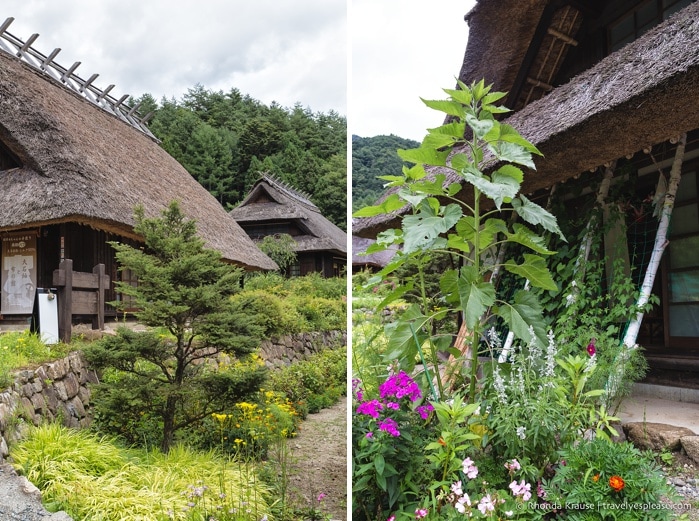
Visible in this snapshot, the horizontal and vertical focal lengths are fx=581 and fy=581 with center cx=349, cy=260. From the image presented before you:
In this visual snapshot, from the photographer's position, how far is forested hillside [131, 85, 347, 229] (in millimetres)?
22016

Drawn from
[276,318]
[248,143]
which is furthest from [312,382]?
[248,143]

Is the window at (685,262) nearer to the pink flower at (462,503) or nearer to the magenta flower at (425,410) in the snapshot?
the magenta flower at (425,410)

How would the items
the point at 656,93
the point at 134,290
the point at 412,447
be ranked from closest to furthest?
the point at 412,447 < the point at 656,93 < the point at 134,290

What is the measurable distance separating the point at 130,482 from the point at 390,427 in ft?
6.28

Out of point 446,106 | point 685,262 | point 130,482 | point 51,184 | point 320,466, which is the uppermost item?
point 51,184

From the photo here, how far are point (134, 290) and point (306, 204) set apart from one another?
1448 centimetres

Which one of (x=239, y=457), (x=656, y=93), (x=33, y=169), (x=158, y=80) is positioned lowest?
(x=239, y=457)

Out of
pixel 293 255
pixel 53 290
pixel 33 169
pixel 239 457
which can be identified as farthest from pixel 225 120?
pixel 239 457

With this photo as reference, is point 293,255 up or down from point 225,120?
down

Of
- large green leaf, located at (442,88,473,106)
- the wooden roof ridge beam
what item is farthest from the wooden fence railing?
the wooden roof ridge beam

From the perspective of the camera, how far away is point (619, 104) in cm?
302

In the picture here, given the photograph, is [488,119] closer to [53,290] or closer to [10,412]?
[10,412]

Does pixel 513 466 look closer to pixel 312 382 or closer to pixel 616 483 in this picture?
pixel 616 483

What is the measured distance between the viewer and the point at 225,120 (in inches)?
1012
